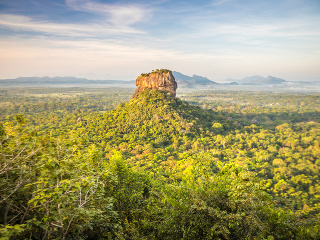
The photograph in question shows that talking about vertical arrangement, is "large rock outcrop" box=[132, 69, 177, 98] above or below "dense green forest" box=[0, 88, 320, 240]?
above

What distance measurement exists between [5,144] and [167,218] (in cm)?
550

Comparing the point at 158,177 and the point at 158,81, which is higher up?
the point at 158,81

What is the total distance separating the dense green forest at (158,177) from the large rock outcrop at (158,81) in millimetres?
2671

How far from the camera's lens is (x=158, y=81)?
50.2 metres

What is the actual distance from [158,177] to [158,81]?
4127cm

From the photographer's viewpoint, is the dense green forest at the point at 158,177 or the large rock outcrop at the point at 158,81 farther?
the large rock outcrop at the point at 158,81

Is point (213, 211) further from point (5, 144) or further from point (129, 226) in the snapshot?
point (5, 144)

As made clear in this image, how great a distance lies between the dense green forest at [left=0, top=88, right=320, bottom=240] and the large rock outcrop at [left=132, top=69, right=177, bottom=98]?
2671mm

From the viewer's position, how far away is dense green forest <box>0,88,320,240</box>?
480 cm

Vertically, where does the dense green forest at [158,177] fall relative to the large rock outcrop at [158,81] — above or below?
below

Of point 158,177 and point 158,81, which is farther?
point 158,81

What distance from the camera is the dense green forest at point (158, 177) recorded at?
4797 mm

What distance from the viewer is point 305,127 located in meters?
61.0

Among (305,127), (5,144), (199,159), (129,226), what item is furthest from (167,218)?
(305,127)
